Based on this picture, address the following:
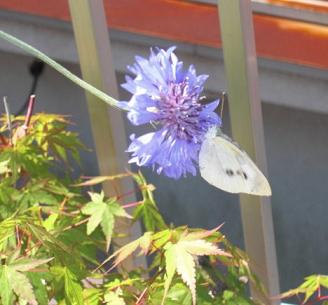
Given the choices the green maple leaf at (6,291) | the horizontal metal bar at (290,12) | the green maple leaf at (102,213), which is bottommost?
the green maple leaf at (6,291)

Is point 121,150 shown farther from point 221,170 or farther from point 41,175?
point 221,170

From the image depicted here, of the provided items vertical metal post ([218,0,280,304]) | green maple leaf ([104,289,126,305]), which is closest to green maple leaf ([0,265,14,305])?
green maple leaf ([104,289,126,305])

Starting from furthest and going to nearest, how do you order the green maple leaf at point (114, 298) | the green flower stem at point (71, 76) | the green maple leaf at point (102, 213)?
1. the green maple leaf at point (102, 213)
2. the green maple leaf at point (114, 298)
3. the green flower stem at point (71, 76)

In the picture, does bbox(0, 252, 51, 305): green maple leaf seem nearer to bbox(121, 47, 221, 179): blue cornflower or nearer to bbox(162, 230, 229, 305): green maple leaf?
bbox(162, 230, 229, 305): green maple leaf

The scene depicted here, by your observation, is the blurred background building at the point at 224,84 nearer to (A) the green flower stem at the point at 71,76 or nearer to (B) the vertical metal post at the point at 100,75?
(B) the vertical metal post at the point at 100,75

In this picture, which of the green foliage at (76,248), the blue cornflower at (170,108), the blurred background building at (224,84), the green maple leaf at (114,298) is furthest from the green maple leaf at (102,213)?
the blurred background building at (224,84)

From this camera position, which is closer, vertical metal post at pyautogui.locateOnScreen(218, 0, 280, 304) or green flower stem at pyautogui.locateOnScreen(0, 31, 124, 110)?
green flower stem at pyautogui.locateOnScreen(0, 31, 124, 110)

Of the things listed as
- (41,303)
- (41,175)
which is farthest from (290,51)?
(41,303)
